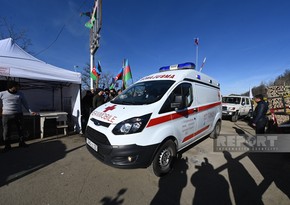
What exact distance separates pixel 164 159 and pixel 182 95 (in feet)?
4.85

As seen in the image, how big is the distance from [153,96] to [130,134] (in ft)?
3.43

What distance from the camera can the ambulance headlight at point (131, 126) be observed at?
2.56m

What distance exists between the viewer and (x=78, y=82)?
235 inches

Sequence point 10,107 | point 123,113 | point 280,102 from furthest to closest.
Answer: point 280,102, point 10,107, point 123,113

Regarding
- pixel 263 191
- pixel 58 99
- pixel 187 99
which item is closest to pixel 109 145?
pixel 187 99

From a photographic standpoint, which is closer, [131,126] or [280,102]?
[131,126]

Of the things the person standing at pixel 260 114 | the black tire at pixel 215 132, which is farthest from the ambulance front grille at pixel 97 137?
the person standing at pixel 260 114

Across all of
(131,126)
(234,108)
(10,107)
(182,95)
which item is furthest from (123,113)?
(234,108)

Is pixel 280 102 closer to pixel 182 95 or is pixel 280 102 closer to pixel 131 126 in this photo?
pixel 182 95

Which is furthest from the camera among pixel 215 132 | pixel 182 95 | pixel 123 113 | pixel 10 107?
pixel 215 132

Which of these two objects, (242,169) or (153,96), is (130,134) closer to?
(153,96)

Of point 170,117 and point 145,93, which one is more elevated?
point 145,93

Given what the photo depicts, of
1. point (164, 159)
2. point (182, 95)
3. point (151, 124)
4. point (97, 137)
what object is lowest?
point (164, 159)

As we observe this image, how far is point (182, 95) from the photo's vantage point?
3416mm
